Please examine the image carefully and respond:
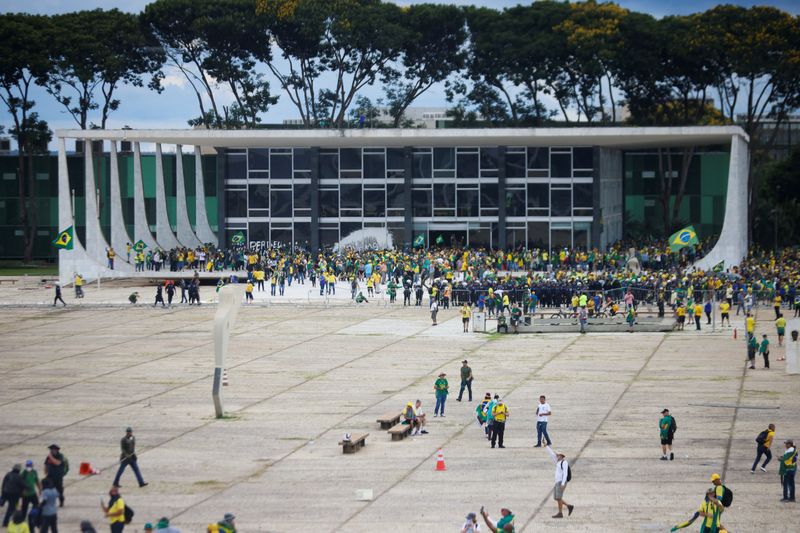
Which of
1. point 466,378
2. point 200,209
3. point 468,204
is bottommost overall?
point 466,378

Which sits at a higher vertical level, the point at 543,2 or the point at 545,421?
the point at 543,2

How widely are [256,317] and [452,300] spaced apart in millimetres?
9404

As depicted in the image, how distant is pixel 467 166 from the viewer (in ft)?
251

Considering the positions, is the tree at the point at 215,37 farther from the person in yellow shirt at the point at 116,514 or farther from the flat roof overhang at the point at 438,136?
the person in yellow shirt at the point at 116,514

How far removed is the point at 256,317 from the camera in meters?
54.3

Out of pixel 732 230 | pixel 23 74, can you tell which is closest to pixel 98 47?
pixel 23 74

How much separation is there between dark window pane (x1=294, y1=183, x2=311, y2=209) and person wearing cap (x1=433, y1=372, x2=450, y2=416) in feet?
152

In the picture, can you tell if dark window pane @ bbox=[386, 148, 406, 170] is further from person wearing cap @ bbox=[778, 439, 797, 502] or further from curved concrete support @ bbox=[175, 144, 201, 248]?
person wearing cap @ bbox=[778, 439, 797, 502]

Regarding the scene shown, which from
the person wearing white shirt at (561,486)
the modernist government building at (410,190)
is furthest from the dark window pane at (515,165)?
the person wearing white shirt at (561,486)

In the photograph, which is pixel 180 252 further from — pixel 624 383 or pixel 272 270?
pixel 624 383

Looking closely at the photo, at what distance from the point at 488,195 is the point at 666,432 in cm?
5091

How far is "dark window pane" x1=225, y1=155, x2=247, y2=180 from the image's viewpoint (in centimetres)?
7762

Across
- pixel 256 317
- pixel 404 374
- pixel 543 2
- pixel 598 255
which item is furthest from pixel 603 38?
pixel 404 374

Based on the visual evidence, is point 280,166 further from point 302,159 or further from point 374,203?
point 374,203
